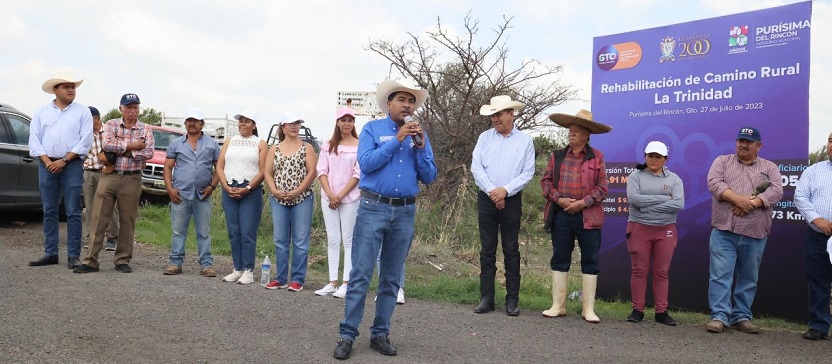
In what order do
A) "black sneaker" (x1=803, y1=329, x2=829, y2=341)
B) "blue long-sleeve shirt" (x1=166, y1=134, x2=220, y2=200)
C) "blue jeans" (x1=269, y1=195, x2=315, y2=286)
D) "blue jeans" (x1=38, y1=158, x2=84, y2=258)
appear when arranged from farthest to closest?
"blue long-sleeve shirt" (x1=166, y1=134, x2=220, y2=200)
"blue jeans" (x1=38, y1=158, x2=84, y2=258)
"blue jeans" (x1=269, y1=195, x2=315, y2=286)
"black sneaker" (x1=803, y1=329, x2=829, y2=341)

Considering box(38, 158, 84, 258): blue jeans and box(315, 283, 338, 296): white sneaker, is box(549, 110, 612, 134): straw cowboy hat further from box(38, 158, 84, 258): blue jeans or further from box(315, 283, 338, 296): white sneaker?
box(38, 158, 84, 258): blue jeans

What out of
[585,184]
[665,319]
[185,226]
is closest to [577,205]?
[585,184]

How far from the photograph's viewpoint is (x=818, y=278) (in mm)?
6562

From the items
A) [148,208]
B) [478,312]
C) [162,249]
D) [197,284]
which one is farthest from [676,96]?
[148,208]

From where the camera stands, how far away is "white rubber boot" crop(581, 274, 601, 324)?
6890 mm

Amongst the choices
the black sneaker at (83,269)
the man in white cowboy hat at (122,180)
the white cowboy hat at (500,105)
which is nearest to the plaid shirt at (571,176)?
the white cowboy hat at (500,105)

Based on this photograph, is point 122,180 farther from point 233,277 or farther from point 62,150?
point 233,277

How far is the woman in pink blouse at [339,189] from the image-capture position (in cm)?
762

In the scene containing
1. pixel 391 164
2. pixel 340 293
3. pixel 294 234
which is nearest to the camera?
pixel 391 164

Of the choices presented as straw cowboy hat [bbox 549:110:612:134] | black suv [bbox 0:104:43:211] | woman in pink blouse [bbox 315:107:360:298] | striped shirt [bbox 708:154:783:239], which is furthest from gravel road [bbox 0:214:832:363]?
black suv [bbox 0:104:43:211]

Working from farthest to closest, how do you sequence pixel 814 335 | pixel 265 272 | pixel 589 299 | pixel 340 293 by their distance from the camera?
pixel 265 272 < pixel 340 293 < pixel 589 299 < pixel 814 335

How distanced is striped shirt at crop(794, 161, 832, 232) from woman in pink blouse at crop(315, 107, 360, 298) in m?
4.33

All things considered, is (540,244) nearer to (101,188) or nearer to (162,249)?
(162,249)

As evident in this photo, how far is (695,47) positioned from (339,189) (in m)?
4.15
